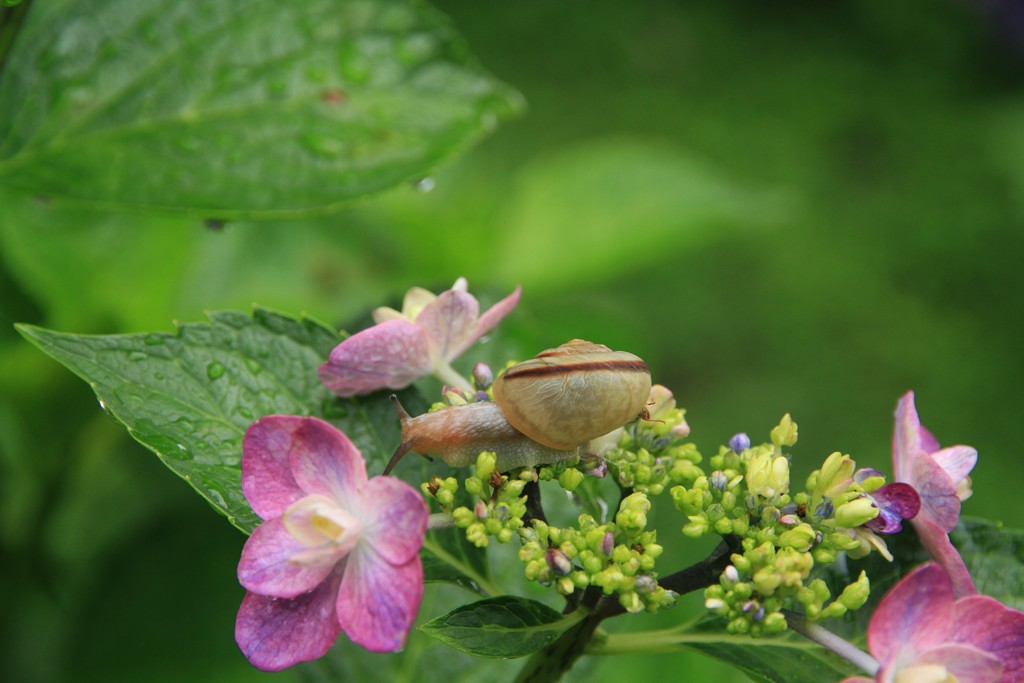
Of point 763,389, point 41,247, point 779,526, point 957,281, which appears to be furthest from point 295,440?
point 957,281

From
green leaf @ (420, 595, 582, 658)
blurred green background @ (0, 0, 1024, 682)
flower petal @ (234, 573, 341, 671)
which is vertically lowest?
blurred green background @ (0, 0, 1024, 682)

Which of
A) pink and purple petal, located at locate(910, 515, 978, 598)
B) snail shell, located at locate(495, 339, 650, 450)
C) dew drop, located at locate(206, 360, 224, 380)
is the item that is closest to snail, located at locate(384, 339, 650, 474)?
snail shell, located at locate(495, 339, 650, 450)

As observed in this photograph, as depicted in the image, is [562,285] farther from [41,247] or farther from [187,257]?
[41,247]

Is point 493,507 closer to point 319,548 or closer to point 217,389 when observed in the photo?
point 319,548

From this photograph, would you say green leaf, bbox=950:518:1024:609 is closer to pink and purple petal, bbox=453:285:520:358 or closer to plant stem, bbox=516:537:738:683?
plant stem, bbox=516:537:738:683

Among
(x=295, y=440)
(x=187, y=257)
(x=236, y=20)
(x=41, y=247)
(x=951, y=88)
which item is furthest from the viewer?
(x=951, y=88)
